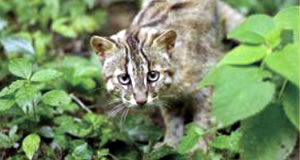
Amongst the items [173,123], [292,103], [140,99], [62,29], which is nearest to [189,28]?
[173,123]

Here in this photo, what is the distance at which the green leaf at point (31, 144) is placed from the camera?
4.23 m

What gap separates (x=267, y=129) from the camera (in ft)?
10.2

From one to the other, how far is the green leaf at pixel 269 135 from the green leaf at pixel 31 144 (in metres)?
1.81

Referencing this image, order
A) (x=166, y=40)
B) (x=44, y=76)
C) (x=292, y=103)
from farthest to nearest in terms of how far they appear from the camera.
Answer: (x=166, y=40), (x=44, y=76), (x=292, y=103)

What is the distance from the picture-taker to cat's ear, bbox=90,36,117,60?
4723 millimetres

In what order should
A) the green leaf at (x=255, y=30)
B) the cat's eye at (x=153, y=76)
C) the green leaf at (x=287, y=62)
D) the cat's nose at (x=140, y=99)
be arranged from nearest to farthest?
1. the green leaf at (x=287, y=62)
2. the green leaf at (x=255, y=30)
3. the cat's nose at (x=140, y=99)
4. the cat's eye at (x=153, y=76)

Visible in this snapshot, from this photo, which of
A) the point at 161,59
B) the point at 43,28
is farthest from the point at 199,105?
the point at 43,28

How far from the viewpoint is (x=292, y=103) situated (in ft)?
9.54

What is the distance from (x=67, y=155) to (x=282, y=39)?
7.05ft

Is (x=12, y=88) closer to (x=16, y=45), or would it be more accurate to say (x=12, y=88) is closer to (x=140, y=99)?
(x=140, y=99)

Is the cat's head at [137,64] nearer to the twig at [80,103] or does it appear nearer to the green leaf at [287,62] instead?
the twig at [80,103]

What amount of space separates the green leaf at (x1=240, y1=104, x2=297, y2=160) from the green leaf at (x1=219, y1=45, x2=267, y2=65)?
1.09 ft

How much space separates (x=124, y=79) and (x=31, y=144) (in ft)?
3.05

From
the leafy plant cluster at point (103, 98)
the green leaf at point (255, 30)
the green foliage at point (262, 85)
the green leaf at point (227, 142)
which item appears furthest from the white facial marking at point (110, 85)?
the green leaf at point (255, 30)
